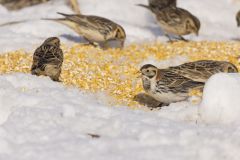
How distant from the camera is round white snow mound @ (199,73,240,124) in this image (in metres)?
7.14

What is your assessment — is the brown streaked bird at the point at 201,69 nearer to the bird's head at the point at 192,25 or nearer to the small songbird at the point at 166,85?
the small songbird at the point at 166,85

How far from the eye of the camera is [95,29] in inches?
483

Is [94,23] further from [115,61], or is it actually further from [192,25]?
[192,25]

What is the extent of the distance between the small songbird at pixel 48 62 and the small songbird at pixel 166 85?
129 cm

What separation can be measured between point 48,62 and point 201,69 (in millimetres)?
2295

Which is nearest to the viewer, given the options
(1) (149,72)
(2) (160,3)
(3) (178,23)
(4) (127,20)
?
(1) (149,72)

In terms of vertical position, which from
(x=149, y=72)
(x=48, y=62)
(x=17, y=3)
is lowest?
(x=48, y=62)

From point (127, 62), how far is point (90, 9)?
4.20m

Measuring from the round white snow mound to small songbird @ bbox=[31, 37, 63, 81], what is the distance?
2.58 m

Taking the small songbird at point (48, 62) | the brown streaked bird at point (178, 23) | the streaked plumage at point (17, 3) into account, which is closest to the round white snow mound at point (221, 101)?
the small songbird at point (48, 62)

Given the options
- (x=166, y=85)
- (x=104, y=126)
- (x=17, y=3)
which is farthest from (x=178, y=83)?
(x=17, y=3)

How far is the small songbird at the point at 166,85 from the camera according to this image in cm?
859

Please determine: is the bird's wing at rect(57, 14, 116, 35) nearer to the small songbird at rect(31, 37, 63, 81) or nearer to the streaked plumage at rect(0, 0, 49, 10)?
the small songbird at rect(31, 37, 63, 81)

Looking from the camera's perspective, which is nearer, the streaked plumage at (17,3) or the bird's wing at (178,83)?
the bird's wing at (178,83)
